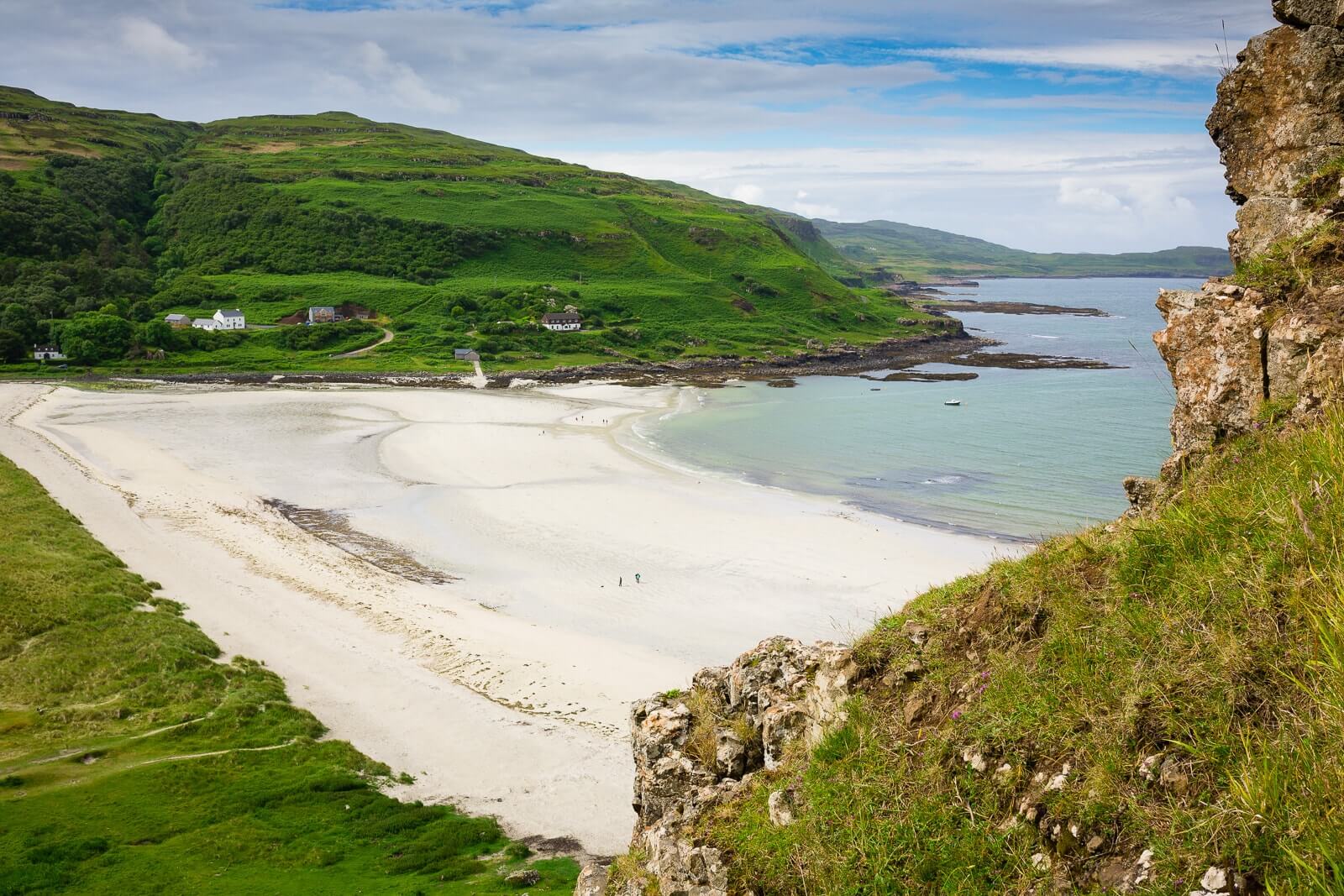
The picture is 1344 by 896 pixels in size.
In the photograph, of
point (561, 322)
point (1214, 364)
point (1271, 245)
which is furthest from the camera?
point (561, 322)

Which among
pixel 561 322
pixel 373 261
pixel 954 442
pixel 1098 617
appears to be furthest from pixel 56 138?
pixel 1098 617

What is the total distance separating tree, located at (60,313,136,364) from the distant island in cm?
23

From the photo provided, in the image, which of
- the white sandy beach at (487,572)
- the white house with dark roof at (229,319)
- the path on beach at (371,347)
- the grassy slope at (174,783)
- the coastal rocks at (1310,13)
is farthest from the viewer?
the white house with dark roof at (229,319)

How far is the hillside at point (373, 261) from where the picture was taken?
4328 inches

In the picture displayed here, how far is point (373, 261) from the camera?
143500 millimetres

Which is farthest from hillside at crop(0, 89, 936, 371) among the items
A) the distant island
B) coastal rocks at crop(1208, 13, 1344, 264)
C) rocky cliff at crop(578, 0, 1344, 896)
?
coastal rocks at crop(1208, 13, 1344, 264)

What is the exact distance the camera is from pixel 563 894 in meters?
15.4

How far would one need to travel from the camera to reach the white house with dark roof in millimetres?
111312

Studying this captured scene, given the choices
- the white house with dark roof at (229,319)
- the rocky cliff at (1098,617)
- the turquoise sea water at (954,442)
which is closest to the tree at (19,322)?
the white house with dark roof at (229,319)

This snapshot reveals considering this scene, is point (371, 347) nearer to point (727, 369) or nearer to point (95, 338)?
point (95, 338)

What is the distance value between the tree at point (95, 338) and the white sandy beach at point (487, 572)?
33.2m

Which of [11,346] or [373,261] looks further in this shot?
[373,261]

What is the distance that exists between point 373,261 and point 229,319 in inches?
1412

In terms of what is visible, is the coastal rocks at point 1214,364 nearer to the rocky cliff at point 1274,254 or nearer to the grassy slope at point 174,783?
the rocky cliff at point 1274,254
